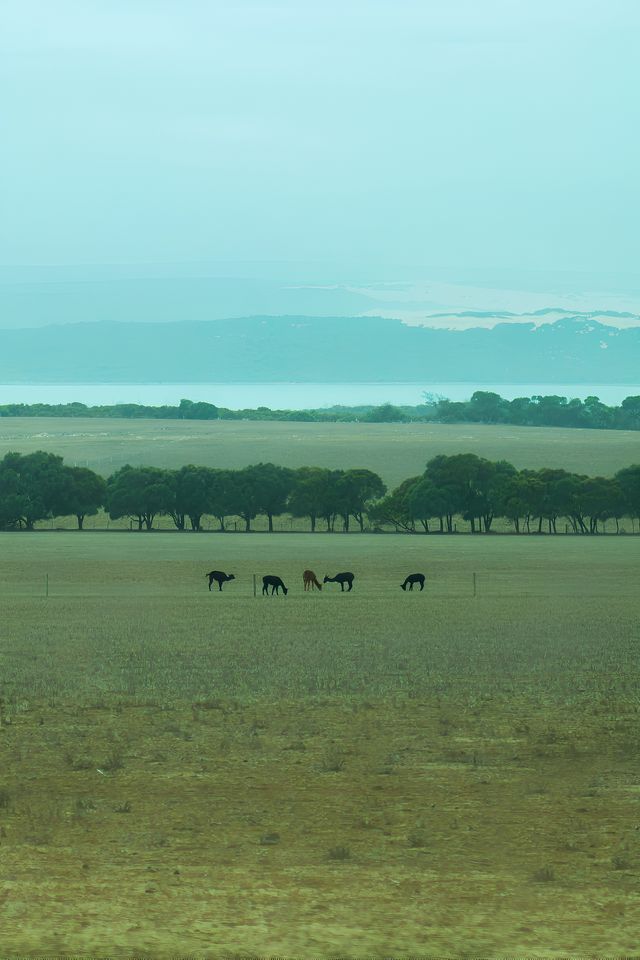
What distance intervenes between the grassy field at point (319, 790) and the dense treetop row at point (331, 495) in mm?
65721

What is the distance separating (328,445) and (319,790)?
151083 millimetres

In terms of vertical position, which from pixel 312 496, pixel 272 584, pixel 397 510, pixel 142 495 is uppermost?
pixel 142 495

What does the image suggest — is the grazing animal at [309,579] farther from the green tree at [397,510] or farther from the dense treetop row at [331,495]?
Answer: the green tree at [397,510]

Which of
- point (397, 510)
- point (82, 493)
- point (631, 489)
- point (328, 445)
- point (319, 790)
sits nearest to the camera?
point (319, 790)

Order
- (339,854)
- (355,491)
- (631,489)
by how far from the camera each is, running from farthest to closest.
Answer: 1. (355,491)
2. (631,489)
3. (339,854)

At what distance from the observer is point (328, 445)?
166 metres

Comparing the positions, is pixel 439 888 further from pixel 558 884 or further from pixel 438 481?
pixel 438 481

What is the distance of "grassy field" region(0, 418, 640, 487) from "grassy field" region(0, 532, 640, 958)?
105703 mm

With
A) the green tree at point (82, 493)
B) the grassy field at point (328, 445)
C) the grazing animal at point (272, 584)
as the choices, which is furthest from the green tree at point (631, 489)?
the grazing animal at point (272, 584)

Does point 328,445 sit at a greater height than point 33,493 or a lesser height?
greater

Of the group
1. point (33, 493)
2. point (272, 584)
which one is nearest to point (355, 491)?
point (33, 493)

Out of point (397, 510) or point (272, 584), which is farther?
point (397, 510)

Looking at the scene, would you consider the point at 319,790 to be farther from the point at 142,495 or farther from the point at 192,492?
the point at 142,495

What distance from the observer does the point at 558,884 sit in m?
12.0
